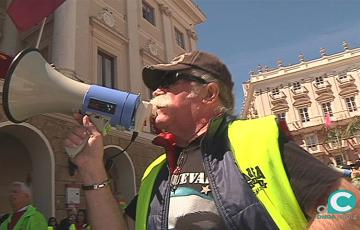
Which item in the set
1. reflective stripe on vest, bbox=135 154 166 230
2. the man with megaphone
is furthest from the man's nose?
reflective stripe on vest, bbox=135 154 166 230

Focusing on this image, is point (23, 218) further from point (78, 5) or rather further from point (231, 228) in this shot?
point (78, 5)

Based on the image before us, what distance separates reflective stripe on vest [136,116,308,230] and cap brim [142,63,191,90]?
1.29ft

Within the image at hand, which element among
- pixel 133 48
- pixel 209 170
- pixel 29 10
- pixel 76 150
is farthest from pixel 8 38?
pixel 209 170

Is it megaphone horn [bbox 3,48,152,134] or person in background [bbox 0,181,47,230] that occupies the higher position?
megaphone horn [bbox 3,48,152,134]

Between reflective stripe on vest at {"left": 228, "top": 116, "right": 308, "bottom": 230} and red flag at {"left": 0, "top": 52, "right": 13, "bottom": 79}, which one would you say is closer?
reflective stripe on vest at {"left": 228, "top": 116, "right": 308, "bottom": 230}

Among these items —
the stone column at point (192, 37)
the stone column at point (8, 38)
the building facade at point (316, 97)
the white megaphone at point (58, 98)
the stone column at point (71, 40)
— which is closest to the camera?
the white megaphone at point (58, 98)

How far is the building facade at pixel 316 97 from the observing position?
3772 centimetres

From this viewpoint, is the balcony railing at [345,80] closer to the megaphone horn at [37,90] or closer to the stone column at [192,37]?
the stone column at [192,37]

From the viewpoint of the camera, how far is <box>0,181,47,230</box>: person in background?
394 centimetres

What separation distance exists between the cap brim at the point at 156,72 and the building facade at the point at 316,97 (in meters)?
37.1

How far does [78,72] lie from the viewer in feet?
29.9

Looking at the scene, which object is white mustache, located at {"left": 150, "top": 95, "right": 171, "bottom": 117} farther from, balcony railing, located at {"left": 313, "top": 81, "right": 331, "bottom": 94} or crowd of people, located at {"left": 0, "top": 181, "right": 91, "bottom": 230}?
balcony railing, located at {"left": 313, "top": 81, "right": 331, "bottom": 94}

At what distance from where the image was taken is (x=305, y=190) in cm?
99

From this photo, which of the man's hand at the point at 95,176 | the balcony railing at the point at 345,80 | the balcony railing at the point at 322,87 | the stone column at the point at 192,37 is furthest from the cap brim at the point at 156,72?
the balcony railing at the point at 345,80
